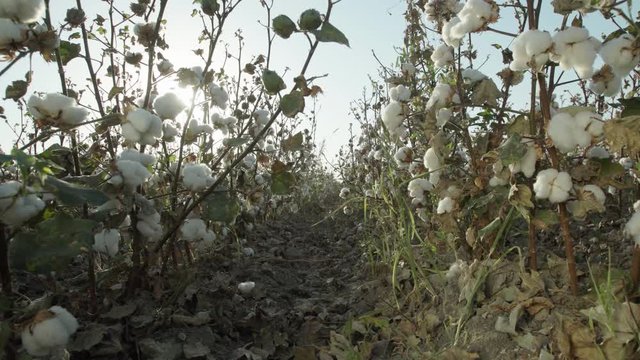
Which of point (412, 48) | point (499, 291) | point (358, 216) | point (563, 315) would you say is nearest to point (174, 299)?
point (499, 291)

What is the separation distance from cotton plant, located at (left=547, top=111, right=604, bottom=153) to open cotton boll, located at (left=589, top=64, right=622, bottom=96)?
97 mm

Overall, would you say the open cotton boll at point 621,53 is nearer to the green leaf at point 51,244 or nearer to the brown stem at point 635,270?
the brown stem at point 635,270

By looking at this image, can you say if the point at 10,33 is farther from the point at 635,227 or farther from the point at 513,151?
the point at 635,227

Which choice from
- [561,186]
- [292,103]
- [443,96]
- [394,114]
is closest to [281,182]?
[292,103]

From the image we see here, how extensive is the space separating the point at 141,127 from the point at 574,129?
3.67 feet

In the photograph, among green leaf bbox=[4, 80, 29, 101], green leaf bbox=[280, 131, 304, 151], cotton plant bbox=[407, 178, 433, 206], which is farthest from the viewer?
cotton plant bbox=[407, 178, 433, 206]

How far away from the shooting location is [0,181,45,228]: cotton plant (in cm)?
102

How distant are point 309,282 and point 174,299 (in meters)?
1.16

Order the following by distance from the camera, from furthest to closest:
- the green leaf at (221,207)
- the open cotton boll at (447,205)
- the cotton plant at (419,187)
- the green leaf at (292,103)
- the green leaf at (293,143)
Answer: the cotton plant at (419,187) < the open cotton boll at (447,205) < the green leaf at (293,143) < the green leaf at (221,207) < the green leaf at (292,103)

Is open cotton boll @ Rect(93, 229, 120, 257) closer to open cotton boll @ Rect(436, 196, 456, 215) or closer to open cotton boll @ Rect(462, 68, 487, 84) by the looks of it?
open cotton boll @ Rect(436, 196, 456, 215)

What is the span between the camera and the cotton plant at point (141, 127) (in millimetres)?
1456

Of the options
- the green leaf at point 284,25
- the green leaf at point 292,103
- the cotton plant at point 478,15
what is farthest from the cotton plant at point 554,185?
the green leaf at point 284,25

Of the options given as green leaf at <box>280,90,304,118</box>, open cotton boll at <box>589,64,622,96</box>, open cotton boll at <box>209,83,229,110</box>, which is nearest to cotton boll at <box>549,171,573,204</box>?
open cotton boll at <box>589,64,622,96</box>

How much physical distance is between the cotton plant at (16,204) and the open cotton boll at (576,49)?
120cm
